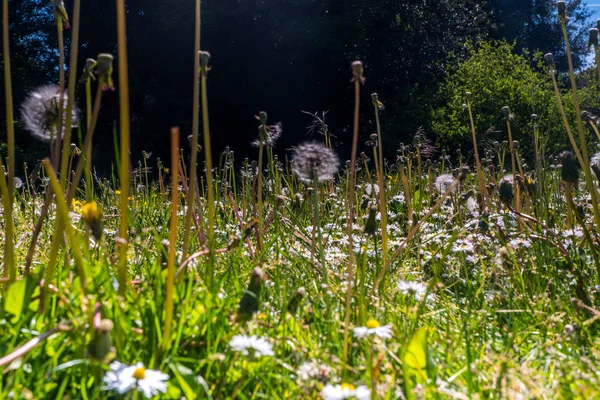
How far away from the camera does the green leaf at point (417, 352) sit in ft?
3.34

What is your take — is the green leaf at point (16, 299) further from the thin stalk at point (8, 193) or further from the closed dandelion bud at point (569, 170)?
the closed dandelion bud at point (569, 170)

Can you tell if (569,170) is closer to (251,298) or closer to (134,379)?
(251,298)

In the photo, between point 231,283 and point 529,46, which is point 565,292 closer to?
point 231,283

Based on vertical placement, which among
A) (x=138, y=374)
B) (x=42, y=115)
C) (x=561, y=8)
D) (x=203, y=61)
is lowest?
(x=138, y=374)

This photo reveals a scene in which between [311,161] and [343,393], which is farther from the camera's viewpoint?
[311,161]

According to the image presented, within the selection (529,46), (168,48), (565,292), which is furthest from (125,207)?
(529,46)

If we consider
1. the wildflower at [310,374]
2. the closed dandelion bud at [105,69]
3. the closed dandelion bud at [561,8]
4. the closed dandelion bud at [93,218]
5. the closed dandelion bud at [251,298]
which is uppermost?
the closed dandelion bud at [561,8]

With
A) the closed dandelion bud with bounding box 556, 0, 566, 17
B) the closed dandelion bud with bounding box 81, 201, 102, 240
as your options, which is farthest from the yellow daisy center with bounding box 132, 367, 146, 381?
the closed dandelion bud with bounding box 556, 0, 566, 17

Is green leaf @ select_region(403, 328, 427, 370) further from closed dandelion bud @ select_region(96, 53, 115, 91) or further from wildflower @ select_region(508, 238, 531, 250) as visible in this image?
wildflower @ select_region(508, 238, 531, 250)

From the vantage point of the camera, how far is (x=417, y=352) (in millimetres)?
1037

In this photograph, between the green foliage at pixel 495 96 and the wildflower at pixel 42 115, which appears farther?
the green foliage at pixel 495 96

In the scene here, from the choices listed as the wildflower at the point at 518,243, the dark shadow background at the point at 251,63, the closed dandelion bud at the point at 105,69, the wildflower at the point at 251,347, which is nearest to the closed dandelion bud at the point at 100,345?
the wildflower at the point at 251,347

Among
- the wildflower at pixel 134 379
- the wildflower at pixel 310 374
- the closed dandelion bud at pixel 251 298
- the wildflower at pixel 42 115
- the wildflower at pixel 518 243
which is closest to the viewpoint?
the wildflower at pixel 134 379

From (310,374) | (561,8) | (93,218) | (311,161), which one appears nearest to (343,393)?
(310,374)
